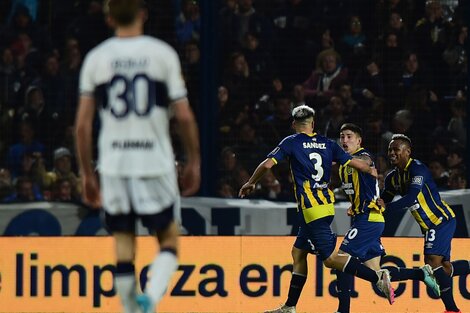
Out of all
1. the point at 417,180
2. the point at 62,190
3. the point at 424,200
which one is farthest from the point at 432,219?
the point at 62,190

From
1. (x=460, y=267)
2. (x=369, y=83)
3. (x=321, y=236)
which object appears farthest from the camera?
(x=369, y=83)

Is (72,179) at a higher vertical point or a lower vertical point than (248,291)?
higher

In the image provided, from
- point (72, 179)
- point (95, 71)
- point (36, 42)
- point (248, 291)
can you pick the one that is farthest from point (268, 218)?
point (95, 71)

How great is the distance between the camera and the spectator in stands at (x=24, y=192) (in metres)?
10.8

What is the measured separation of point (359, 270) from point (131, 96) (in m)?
3.67

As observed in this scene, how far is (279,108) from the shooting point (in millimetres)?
11102

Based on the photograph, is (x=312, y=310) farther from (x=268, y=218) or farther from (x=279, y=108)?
(x=279, y=108)

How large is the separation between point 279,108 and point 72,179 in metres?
2.09

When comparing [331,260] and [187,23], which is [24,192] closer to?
[187,23]

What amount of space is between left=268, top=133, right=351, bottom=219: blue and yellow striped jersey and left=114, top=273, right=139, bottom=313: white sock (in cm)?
301

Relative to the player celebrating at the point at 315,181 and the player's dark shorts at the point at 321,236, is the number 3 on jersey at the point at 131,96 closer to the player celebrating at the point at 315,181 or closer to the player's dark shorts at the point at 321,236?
the player celebrating at the point at 315,181

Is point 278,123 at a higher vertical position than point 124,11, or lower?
lower

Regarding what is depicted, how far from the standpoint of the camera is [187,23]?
36.5 ft

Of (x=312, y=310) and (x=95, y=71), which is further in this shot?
(x=312, y=310)
